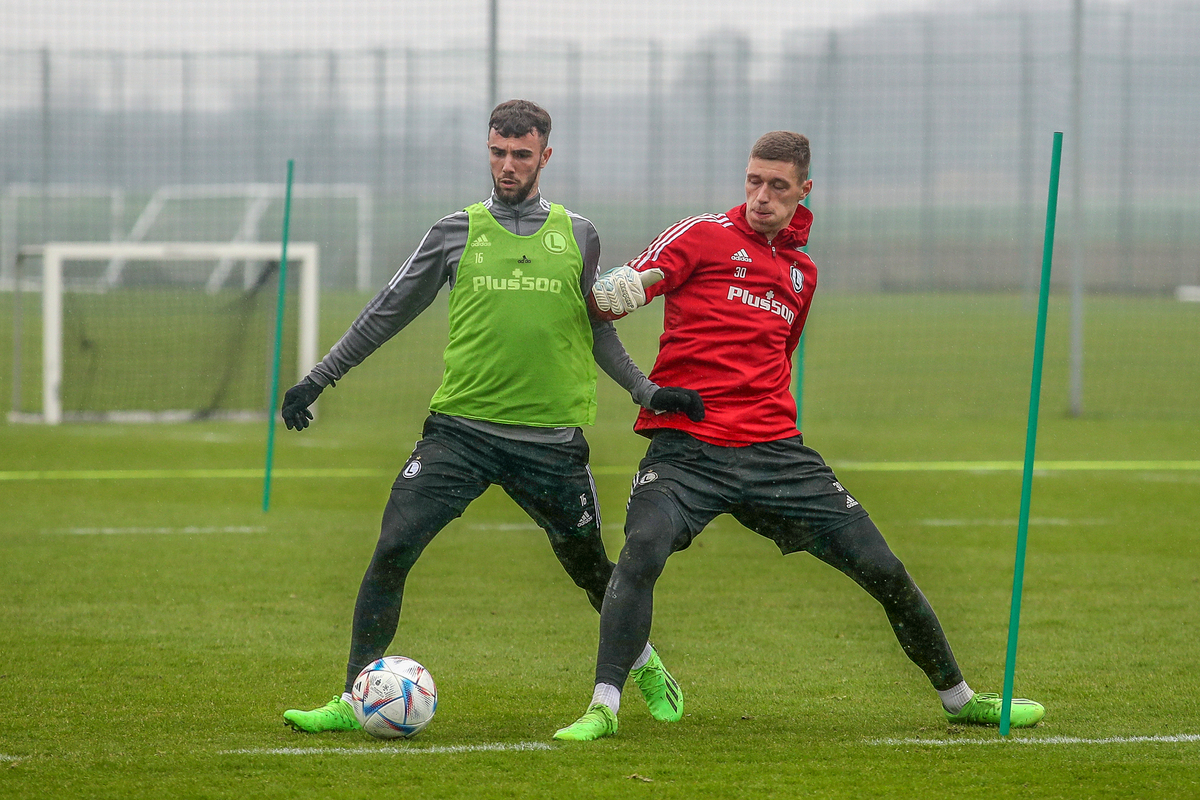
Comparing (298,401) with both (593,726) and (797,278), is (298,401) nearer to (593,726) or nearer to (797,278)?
(593,726)

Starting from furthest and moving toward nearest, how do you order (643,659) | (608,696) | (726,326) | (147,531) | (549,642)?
(147,531) → (549,642) → (643,659) → (726,326) → (608,696)

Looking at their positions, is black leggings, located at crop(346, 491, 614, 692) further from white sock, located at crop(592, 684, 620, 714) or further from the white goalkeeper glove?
the white goalkeeper glove

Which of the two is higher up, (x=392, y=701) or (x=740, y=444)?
(x=740, y=444)

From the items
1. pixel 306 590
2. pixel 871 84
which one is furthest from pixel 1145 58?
pixel 306 590

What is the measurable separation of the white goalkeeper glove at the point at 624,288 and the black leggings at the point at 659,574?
2.03 ft

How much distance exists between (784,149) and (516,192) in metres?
0.89

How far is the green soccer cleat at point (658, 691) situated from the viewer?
4883 mm

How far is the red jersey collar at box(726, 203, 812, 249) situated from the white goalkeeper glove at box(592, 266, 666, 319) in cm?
37

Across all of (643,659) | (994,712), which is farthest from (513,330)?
(994,712)

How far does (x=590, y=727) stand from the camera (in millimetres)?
4488

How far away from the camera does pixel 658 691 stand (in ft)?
16.1

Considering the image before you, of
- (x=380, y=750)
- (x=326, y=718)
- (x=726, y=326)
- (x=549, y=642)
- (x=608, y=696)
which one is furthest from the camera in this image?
(x=549, y=642)

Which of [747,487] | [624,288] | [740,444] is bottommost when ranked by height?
[747,487]

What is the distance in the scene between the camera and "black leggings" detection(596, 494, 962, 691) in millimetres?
4555
